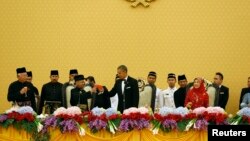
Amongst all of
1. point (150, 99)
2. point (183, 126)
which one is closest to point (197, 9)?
point (150, 99)

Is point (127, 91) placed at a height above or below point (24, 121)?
above

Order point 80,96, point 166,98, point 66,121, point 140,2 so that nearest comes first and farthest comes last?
point 66,121 < point 80,96 < point 166,98 < point 140,2

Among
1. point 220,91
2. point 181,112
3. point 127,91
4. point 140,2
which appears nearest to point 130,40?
point 140,2

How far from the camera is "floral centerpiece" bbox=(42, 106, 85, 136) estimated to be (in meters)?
13.3

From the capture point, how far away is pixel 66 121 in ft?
43.8

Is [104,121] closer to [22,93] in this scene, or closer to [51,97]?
[22,93]

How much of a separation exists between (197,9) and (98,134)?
627cm

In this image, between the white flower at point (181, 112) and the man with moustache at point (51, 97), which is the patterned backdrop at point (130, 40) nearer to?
the man with moustache at point (51, 97)

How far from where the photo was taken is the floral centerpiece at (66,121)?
13.3 metres

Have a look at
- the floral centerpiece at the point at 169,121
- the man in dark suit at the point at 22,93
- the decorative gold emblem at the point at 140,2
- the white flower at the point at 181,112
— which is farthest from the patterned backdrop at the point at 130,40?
the floral centerpiece at the point at 169,121

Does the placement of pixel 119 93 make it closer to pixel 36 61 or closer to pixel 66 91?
pixel 66 91

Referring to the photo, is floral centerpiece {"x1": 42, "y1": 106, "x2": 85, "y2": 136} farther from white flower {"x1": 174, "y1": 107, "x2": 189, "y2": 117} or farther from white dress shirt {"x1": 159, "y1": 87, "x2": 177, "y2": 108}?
white dress shirt {"x1": 159, "y1": 87, "x2": 177, "y2": 108}

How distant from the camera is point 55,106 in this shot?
51.9 ft

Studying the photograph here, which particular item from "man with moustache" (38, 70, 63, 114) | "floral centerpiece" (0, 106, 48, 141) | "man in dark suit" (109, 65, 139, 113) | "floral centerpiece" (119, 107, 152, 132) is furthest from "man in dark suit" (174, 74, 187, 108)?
"floral centerpiece" (0, 106, 48, 141)
